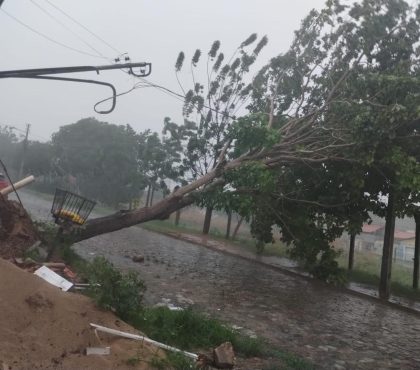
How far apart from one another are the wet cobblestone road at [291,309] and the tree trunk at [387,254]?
102 centimetres

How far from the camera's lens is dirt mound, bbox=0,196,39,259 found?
30.5 feet

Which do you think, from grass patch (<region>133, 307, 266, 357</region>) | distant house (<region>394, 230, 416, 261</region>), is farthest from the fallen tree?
distant house (<region>394, 230, 416, 261</region>)

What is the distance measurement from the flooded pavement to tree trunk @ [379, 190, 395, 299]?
2.97 feet

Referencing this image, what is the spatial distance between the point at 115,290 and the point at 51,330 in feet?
3.11

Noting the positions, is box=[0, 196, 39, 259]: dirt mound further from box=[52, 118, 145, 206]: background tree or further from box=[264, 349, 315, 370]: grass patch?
box=[52, 118, 145, 206]: background tree

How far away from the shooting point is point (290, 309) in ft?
32.8

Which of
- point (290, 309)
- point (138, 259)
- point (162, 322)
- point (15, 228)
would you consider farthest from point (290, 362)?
point (138, 259)

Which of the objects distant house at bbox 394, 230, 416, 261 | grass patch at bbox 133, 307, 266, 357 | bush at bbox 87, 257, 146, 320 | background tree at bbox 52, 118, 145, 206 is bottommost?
grass patch at bbox 133, 307, 266, 357

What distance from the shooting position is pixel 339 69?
51.1 feet

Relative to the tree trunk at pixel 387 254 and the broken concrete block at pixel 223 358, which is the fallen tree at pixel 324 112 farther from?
the broken concrete block at pixel 223 358

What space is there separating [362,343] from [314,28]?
11.7 metres

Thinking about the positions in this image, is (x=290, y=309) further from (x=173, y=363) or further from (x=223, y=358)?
(x=173, y=363)

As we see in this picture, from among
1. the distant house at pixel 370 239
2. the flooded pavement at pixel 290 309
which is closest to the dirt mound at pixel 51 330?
the flooded pavement at pixel 290 309

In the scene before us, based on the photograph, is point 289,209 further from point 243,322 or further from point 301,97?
point 243,322
